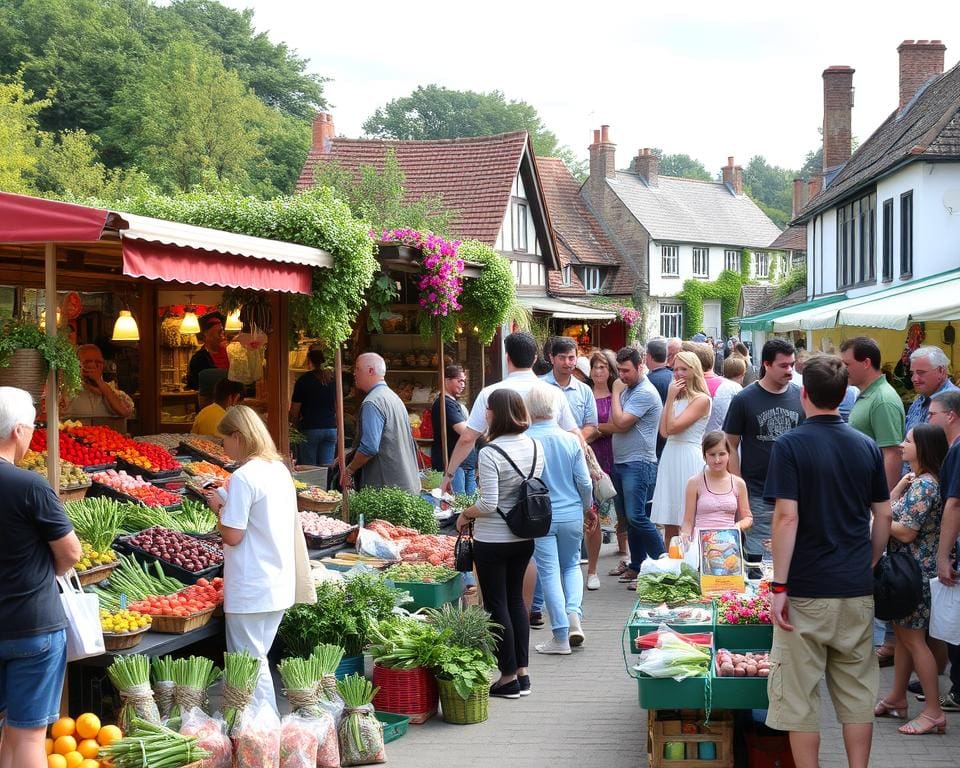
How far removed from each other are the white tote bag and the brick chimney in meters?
45.9

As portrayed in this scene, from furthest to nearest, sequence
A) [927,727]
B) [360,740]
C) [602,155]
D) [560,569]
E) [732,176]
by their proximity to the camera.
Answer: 1. [732,176]
2. [602,155]
3. [560,569]
4. [927,727]
5. [360,740]

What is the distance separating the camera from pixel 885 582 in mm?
5117

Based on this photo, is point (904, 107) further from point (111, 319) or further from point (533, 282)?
point (111, 319)

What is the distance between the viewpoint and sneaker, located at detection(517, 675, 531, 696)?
693cm

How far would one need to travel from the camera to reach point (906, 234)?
22.7 m

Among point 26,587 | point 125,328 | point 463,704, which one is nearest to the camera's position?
point 26,587

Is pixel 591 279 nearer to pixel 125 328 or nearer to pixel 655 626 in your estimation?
pixel 125 328

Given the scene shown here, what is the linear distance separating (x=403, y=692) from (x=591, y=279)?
41.5 metres

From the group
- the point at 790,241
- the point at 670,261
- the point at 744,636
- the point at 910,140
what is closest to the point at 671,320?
the point at 670,261

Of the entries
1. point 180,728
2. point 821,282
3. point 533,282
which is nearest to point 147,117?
point 533,282

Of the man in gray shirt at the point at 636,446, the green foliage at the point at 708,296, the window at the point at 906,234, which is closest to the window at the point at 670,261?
the green foliage at the point at 708,296

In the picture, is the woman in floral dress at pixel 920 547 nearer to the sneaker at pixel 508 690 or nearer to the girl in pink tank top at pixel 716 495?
the girl in pink tank top at pixel 716 495

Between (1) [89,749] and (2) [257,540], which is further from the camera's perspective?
(2) [257,540]

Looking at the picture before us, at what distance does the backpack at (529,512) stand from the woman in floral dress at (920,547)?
2.00 m
